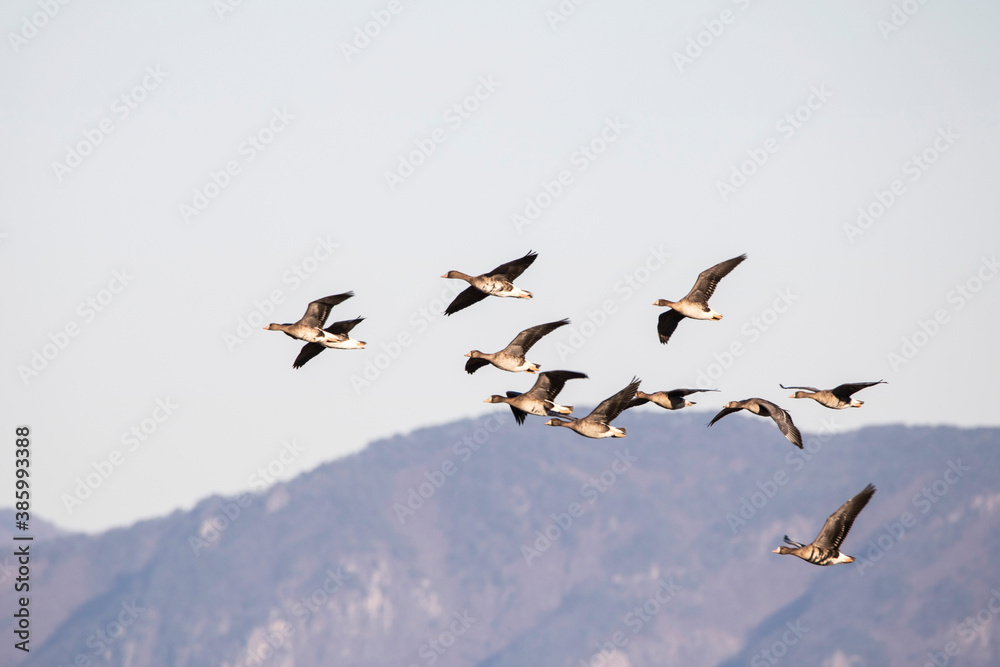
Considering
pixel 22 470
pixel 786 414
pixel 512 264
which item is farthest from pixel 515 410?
pixel 22 470

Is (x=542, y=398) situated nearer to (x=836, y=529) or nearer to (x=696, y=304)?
(x=696, y=304)

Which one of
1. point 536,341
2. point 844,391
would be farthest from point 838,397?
point 536,341

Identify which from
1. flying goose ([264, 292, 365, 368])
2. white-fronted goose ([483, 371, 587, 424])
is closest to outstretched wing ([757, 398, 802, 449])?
white-fronted goose ([483, 371, 587, 424])

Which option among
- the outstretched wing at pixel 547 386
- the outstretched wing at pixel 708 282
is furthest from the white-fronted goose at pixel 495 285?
the outstretched wing at pixel 708 282

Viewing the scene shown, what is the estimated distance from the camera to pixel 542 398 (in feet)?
167

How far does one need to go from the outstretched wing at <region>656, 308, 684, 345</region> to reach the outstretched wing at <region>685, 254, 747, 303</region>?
1108 millimetres

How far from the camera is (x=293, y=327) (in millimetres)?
49844

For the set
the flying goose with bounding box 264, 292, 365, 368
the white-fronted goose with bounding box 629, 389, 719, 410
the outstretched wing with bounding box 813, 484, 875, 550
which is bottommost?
the flying goose with bounding box 264, 292, 365, 368

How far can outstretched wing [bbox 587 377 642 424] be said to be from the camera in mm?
49125

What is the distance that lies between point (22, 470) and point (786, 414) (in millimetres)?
41706

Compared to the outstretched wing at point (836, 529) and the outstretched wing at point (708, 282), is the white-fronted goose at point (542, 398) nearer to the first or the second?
the outstretched wing at point (708, 282)

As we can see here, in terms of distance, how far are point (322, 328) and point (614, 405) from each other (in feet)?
33.8

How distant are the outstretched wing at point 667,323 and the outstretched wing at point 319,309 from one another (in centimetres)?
1102

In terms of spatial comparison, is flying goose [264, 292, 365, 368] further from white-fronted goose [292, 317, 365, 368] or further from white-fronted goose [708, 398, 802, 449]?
white-fronted goose [708, 398, 802, 449]
